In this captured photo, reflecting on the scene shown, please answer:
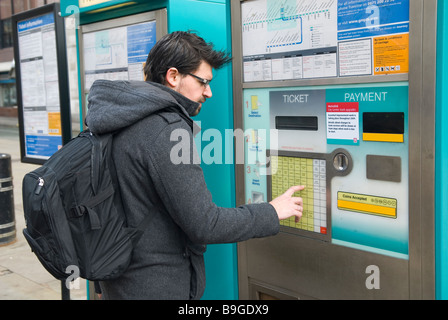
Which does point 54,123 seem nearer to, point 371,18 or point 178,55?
point 178,55

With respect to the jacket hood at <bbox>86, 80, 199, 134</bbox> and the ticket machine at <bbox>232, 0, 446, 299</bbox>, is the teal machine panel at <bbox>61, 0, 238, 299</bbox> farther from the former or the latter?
the jacket hood at <bbox>86, 80, 199, 134</bbox>

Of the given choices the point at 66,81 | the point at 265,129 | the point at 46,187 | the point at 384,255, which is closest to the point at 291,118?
the point at 265,129

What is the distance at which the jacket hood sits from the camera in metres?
1.76

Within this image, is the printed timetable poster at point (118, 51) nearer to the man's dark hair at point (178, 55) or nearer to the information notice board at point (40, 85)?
the information notice board at point (40, 85)

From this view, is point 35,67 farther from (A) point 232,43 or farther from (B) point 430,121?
(B) point 430,121

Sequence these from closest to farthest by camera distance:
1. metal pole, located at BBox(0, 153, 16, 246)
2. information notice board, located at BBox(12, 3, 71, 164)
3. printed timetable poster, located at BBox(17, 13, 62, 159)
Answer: information notice board, located at BBox(12, 3, 71, 164), printed timetable poster, located at BBox(17, 13, 62, 159), metal pole, located at BBox(0, 153, 16, 246)

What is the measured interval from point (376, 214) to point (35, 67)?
308 cm

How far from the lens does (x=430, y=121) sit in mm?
1793

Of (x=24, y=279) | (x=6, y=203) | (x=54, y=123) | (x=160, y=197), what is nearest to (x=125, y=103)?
(x=160, y=197)

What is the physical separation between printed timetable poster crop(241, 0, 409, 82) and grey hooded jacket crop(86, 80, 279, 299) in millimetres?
621

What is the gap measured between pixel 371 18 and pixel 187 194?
1.02m

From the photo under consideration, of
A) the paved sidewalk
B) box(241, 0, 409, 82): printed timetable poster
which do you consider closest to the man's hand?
box(241, 0, 409, 82): printed timetable poster

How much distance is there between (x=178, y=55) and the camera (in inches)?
75.2

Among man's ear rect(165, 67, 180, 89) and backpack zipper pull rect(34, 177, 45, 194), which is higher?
man's ear rect(165, 67, 180, 89)
